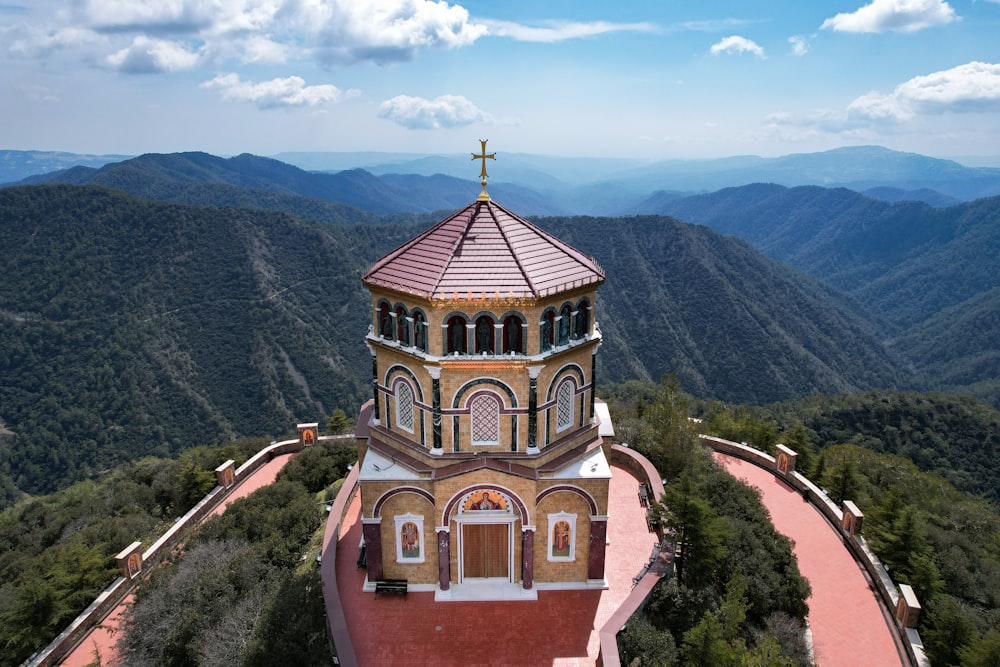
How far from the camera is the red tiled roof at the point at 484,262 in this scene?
18.5 meters

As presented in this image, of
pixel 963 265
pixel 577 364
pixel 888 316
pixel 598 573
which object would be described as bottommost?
pixel 888 316

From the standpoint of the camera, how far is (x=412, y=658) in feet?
57.4

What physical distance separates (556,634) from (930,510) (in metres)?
23.3

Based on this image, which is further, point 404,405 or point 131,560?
point 131,560

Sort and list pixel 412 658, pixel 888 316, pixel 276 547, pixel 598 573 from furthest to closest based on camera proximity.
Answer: pixel 888 316 → pixel 276 547 → pixel 598 573 → pixel 412 658

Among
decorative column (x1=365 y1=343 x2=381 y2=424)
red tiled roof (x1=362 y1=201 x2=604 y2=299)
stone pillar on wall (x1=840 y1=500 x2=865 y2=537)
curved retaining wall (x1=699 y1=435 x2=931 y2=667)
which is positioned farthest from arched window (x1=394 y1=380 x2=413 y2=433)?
stone pillar on wall (x1=840 y1=500 x2=865 y2=537)

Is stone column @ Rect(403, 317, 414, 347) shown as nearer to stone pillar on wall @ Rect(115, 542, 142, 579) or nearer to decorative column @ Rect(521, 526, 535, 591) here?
decorative column @ Rect(521, 526, 535, 591)

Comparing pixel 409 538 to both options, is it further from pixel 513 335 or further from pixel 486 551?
pixel 513 335

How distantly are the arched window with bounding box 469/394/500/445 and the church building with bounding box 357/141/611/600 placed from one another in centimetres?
4

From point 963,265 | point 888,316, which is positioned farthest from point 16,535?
point 963,265

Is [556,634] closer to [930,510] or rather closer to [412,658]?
[412,658]

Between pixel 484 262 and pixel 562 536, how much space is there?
30.2 feet

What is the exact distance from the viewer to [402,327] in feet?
64.5

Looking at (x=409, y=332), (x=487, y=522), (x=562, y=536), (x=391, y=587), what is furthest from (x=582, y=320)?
(x=391, y=587)
